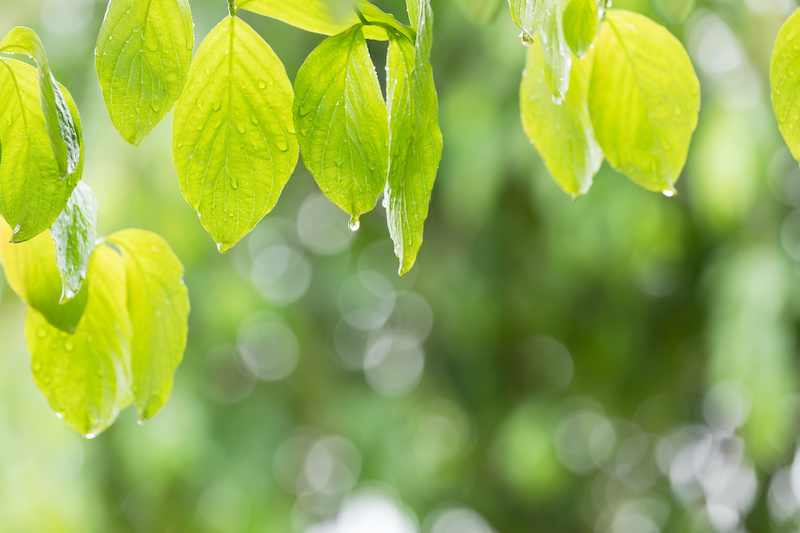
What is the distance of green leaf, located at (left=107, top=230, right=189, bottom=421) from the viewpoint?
0.41 metres

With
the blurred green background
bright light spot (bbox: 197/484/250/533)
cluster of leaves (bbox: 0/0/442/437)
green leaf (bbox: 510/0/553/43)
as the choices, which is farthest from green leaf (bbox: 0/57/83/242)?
bright light spot (bbox: 197/484/250/533)

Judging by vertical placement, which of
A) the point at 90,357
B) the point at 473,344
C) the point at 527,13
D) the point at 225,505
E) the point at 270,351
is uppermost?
the point at 527,13

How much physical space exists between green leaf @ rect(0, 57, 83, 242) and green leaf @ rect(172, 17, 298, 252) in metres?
0.05

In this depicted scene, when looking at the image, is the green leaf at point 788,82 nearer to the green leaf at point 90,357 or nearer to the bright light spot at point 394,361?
the green leaf at point 90,357

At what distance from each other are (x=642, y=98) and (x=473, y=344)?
231cm

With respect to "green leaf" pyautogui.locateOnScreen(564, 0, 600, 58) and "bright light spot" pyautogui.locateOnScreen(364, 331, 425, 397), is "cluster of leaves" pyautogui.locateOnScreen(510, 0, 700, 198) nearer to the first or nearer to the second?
"green leaf" pyautogui.locateOnScreen(564, 0, 600, 58)

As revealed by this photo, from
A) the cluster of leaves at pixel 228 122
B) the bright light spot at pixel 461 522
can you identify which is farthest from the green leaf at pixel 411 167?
the bright light spot at pixel 461 522

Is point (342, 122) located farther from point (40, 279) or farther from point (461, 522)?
point (461, 522)

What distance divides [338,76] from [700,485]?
275 centimetres

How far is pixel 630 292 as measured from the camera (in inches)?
91.0

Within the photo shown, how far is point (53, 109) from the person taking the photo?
0.30 m

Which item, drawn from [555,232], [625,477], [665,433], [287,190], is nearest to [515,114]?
[555,232]

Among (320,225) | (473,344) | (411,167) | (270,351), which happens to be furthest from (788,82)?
(270,351)

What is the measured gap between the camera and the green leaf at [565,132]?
1.40 ft
